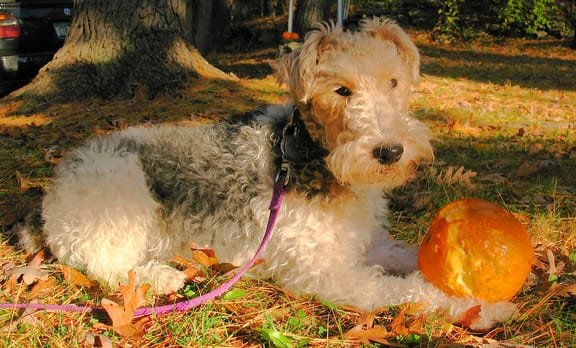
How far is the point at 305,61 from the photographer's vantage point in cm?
338

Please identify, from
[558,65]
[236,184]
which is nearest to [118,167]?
[236,184]

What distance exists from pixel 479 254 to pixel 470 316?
1.19ft

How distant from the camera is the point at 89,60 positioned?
28.0ft

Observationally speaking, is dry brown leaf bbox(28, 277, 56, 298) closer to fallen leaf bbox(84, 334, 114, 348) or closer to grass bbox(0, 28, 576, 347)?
grass bbox(0, 28, 576, 347)

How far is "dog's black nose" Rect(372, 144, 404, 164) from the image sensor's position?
120 inches

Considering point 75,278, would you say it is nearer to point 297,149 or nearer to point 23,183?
point 297,149

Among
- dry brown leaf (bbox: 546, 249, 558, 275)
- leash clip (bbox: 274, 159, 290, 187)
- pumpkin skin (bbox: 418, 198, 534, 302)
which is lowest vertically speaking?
dry brown leaf (bbox: 546, 249, 558, 275)

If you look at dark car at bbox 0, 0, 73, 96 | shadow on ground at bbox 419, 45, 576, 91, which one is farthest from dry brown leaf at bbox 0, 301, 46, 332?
shadow on ground at bbox 419, 45, 576, 91

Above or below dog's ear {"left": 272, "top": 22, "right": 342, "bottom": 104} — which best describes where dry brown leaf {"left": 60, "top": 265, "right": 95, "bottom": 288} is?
below

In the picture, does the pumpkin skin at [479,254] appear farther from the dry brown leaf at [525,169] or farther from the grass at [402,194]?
the dry brown leaf at [525,169]

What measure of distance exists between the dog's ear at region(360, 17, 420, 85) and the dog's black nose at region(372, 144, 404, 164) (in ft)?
2.86

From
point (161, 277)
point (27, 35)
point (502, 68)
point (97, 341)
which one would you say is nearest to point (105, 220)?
point (161, 277)

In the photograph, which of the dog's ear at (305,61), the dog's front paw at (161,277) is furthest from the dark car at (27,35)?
the dog's ear at (305,61)

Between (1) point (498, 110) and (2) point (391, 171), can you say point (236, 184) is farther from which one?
(1) point (498, 110)
